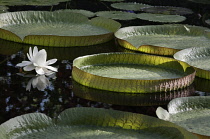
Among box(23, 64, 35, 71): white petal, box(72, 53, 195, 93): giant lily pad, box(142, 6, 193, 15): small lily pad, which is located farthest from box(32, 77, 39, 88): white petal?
box(142, 6, 193, 15): small lily pad

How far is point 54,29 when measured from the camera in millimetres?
4738

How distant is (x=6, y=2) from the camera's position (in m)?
6.33

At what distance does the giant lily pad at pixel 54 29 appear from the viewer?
4207 millimetres

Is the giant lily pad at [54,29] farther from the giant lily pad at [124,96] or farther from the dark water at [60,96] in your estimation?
the giant lily pad at [124,96]

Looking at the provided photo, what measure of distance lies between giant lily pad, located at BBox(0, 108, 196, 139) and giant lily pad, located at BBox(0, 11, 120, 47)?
6.28 feet

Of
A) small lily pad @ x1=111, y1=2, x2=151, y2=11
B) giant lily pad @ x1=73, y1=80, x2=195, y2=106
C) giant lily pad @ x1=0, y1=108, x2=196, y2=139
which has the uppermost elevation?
giant lily pad @ x1=0, y1=108, x2=196, y2=139

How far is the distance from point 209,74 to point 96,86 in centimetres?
88

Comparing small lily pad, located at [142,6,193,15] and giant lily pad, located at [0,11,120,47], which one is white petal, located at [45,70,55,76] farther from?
small lily pad, located at [142,6,193,15]

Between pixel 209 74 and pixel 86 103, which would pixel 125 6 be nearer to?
pixel 209 74

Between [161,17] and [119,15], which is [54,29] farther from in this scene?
[161,17]

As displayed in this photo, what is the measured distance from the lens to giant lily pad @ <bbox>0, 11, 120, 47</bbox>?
4.21 metres

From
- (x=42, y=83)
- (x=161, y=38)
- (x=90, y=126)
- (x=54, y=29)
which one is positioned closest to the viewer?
(x=90, y=126)

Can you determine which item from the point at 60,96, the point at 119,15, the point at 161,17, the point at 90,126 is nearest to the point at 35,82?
the point at 60,96

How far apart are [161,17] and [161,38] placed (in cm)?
126
